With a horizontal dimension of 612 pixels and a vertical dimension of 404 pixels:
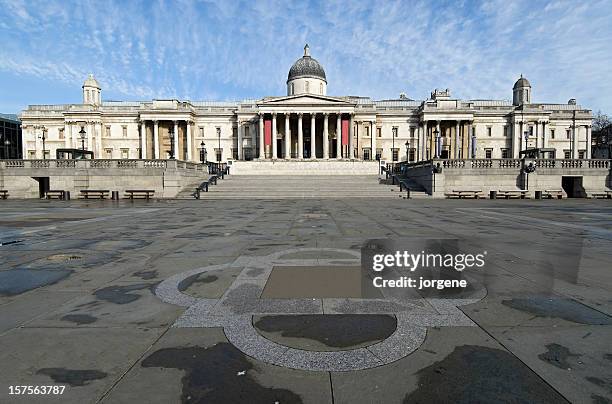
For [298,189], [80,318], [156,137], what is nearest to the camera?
[80,318]

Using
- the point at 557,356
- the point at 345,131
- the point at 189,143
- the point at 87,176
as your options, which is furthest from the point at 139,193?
the point at 189,143

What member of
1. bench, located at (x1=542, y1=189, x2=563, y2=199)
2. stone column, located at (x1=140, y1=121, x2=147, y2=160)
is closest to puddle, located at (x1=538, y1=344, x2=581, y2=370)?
bench, located at (x1=542, y1=189, x2=563, y2=199)

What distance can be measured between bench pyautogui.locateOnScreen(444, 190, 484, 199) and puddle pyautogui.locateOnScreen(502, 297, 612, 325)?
34341 mm

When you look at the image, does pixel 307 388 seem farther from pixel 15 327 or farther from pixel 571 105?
pixel 571 105

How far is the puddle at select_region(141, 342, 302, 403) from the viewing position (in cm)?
267

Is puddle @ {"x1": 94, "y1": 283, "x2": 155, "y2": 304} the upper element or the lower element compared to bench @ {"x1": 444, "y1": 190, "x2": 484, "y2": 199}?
lower

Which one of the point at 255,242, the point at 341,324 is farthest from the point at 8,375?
the point at 255,242

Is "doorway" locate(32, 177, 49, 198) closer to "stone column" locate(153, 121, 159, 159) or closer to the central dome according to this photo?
"stone column" locate(153, 121, 159, 159)

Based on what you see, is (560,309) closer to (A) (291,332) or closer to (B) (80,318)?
(A) (291,332)

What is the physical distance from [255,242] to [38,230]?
812 cm

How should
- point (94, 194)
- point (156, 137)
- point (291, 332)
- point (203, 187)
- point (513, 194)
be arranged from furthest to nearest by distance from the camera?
point (156, 137), point (203, 187), point (513, 194), point (94, 194), point (291, 332)

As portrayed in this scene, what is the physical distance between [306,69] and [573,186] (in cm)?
5984

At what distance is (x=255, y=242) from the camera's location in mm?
9570

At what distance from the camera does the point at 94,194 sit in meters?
34.6
